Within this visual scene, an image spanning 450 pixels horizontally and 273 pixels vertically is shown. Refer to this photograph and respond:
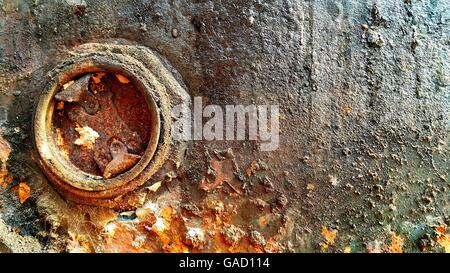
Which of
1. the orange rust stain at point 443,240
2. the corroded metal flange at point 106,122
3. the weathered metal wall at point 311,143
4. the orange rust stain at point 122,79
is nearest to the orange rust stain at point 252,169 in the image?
the weathered metal wall at point 311,143

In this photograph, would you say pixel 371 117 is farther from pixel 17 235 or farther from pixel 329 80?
pixel 17 235

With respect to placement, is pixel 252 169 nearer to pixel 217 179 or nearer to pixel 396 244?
pixel 217 179

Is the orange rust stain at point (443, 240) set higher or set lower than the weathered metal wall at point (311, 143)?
lower

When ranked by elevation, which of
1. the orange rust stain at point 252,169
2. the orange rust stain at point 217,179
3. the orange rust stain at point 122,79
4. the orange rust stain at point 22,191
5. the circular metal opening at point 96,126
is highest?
the orange rust stain at point 122,79

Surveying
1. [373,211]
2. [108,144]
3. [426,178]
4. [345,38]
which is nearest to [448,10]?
[345,38]

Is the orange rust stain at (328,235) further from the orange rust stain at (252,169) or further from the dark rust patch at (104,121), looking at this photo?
the dark rust patch at (104,121)

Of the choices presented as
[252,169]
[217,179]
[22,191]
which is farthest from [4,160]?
[252,169]
